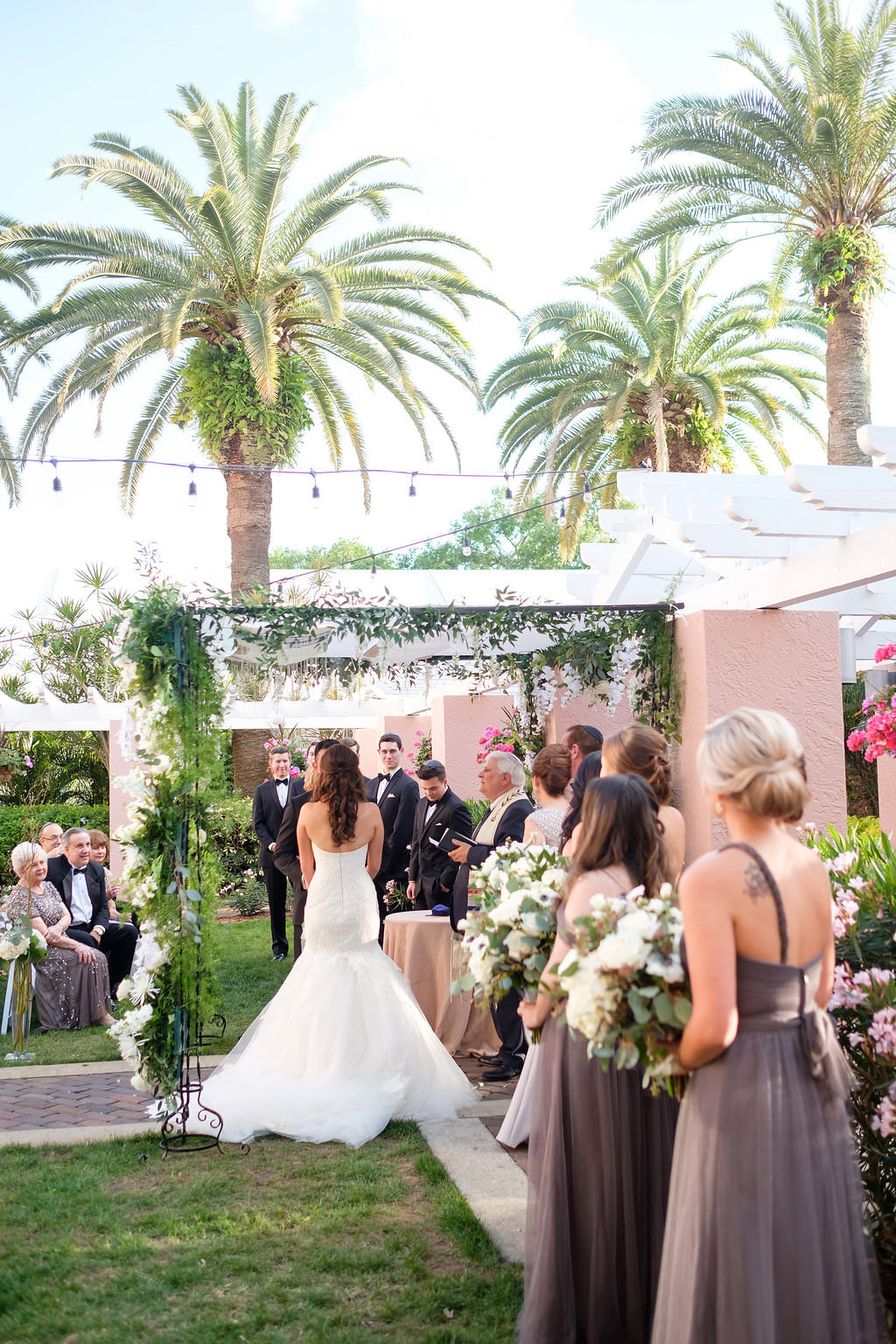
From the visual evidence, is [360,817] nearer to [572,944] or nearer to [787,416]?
[572,944]

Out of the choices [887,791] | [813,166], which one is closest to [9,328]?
[813,166]

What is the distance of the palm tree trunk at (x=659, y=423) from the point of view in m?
15.4

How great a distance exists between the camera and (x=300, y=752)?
1970 cm

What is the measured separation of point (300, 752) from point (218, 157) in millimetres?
9662

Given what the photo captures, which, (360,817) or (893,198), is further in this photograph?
(893,198)

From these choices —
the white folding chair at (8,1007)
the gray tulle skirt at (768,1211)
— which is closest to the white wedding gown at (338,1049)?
the white folding chair at (8,1007)

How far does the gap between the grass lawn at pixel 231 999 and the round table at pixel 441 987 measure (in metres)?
1.33

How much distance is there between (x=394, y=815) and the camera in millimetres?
10531

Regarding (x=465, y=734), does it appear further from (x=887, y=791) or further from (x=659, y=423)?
(x=887, y=791)

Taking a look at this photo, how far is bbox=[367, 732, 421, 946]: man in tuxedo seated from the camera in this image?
10219mm

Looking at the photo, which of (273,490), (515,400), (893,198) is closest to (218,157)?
(273,490)

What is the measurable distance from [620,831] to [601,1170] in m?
1.05

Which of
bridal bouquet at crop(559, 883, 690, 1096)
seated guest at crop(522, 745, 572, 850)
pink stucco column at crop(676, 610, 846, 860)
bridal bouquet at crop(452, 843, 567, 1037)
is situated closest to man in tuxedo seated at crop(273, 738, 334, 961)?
pink stucco column at crop(676, 610, 846, 860)

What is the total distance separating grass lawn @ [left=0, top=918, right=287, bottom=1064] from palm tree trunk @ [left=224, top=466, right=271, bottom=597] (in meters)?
Result: 4.88
